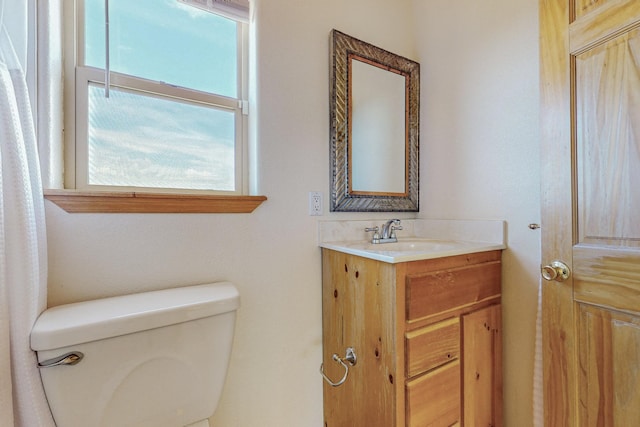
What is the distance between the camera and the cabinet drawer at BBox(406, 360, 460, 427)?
865 mm

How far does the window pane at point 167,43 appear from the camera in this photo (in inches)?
36.3

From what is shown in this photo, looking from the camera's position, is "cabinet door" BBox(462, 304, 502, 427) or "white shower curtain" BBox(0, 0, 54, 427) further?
"cabinet door" BBox(462, 304, 502, 427)

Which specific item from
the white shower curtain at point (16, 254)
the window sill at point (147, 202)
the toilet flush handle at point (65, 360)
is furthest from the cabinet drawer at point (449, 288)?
the white shower curtain at point (16, 254)

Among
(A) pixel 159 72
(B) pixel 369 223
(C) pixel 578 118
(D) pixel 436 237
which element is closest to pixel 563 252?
(C) pixel 578 118

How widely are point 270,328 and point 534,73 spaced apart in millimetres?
1520

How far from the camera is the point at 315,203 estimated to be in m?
1.21

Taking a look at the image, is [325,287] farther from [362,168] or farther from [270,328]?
[362,168]

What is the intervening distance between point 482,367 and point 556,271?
0.50m

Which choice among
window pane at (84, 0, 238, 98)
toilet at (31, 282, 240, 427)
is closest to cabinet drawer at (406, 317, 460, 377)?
toilet at (31, 282, 240, 427)

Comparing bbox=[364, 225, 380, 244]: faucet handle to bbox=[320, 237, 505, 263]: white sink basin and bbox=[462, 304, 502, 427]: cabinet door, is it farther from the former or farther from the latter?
bbox=[462, 304, 502, 427]: cabinet door

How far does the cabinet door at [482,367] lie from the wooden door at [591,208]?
0.21 metres

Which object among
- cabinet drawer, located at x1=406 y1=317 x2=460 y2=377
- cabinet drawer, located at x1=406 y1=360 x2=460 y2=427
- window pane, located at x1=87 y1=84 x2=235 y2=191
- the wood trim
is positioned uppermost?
the wood trim

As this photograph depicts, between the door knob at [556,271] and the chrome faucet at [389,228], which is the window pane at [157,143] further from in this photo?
the door knob at [556,271]

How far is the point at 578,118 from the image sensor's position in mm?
825
